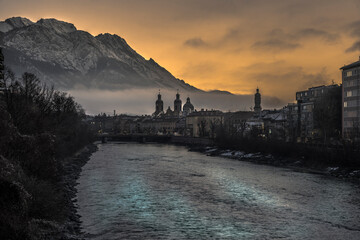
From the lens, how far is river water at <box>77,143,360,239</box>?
2655 cm

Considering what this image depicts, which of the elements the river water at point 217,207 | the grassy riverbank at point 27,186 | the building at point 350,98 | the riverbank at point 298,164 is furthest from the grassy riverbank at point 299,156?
the grassy riverbank at point 27,186

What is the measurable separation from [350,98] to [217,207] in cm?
7197

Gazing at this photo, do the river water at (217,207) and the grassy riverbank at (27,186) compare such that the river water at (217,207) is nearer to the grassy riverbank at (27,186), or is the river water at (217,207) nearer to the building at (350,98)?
the grassy riverbank at (27,186)

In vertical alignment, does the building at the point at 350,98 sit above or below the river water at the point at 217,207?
above

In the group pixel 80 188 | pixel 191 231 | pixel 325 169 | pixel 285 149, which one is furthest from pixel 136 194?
pixel 285 149

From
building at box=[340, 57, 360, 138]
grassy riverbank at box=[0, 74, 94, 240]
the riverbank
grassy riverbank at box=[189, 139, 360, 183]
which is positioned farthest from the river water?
building at box=[340, 57, 360, 138]

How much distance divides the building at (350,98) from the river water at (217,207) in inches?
1744

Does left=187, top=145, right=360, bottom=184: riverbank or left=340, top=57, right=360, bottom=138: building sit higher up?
left=340, top=57, right=360, bottom=138: building

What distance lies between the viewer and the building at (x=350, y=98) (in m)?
91.7

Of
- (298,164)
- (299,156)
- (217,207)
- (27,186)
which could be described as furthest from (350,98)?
(27,186)

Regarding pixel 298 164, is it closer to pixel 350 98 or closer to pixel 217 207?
pixel 350 98

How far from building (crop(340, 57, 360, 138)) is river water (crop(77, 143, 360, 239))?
44.3 m

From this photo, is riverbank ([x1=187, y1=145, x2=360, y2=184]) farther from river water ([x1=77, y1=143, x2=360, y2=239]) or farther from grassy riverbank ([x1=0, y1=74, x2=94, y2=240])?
grassy riverbank ([x1=0, y1=74, x2=94, y2=240])

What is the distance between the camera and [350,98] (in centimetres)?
9438
